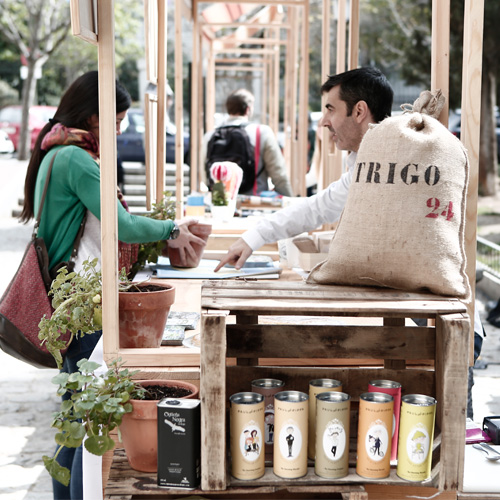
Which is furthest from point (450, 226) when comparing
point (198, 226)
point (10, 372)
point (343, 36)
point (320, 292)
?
point (10, 372)

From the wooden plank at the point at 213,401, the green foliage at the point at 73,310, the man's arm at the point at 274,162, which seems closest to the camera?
the wooden plank at the point at 213,401

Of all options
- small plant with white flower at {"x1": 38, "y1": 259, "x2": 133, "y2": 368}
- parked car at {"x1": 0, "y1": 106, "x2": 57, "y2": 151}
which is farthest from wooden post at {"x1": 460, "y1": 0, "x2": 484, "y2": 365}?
parked car at {"x1": 0, "y1": 106, "x2": 57, "y2": 151}

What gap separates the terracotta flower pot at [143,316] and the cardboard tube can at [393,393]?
0.63 meters

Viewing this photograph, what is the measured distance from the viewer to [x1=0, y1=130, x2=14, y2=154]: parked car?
2072 centimetres

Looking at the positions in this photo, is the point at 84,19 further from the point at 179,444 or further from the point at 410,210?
the point at 179,444

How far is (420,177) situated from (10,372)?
4.38m

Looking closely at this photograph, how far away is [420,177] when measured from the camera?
1.74m

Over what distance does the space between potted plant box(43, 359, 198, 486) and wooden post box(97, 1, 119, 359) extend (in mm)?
216

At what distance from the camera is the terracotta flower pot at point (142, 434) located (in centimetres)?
170

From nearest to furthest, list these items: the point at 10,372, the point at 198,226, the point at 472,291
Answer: the point at 472,291 → the point at 198,226 → the point at 10,372

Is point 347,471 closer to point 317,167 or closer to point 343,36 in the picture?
point 343,36

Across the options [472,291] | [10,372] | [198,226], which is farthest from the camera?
[10,372]

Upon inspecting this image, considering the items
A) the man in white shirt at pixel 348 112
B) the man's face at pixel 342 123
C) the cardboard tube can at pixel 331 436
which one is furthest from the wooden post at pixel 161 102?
the cardboard tube can at pixel 331 436

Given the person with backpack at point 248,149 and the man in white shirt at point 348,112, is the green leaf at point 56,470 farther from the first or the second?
the person with backpack at point 248,149
